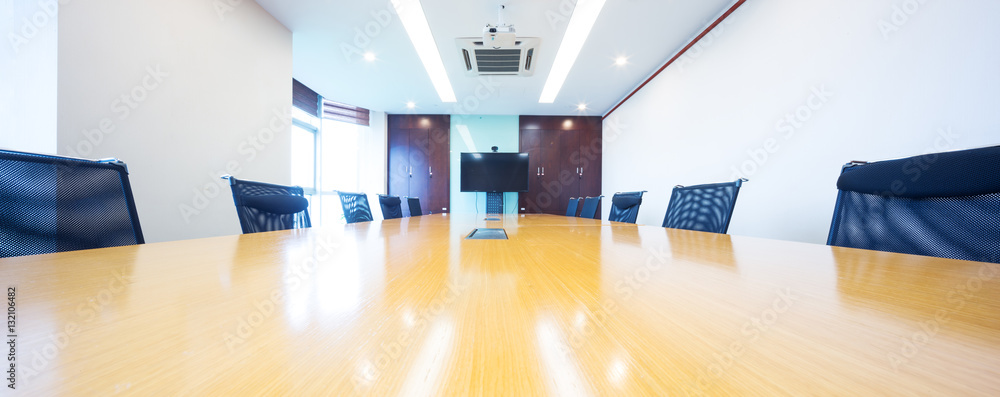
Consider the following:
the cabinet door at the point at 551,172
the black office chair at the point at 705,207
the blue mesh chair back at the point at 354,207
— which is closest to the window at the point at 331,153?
the blue mesh chair back at the point at 354,207

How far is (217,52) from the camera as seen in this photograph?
269 cm

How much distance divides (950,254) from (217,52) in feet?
14.4

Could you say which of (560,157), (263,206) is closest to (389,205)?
(263,206)

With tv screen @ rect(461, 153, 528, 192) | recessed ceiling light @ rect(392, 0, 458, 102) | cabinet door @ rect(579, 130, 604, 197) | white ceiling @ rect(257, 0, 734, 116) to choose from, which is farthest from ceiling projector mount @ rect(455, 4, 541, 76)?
cabinet door @ rect(579, 130, 604, 197)

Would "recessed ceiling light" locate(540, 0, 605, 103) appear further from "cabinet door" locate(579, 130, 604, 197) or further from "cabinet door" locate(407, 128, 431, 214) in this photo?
"cabinet door" locate(407, 128, 431, 214)

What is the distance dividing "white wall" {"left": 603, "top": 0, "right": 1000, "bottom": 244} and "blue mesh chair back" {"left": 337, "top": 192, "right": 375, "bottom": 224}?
3.40 metres

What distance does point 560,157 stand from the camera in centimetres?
665

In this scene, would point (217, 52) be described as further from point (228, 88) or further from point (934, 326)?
point (934, 326)

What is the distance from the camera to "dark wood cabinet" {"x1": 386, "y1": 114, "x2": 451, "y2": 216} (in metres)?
6.47

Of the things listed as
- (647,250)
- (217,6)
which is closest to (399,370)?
(647,250)

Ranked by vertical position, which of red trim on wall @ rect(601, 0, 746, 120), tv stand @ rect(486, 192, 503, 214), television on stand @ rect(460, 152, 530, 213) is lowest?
tv stand @ rect(486, 192, 503, 214)

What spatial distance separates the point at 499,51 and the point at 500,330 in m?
3.80

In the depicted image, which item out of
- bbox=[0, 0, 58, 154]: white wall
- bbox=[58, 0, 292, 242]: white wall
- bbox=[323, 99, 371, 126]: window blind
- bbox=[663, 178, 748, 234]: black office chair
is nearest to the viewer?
bbox=[663, 178, 748, 234]: black office chair

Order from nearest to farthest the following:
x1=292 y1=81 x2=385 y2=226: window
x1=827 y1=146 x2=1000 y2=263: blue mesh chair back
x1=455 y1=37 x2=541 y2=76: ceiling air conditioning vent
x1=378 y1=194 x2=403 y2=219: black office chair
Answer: x1=827 y1=146 x2=1000 y2=263: blue mesh chair back, x1=378 y1=194 x2=403 y2=219: black office chair, x1=455 y1=37 x2=541 y2=76: ceiling air conditioning vent, x1=292 y1=81 x2=385 y2=226: window
